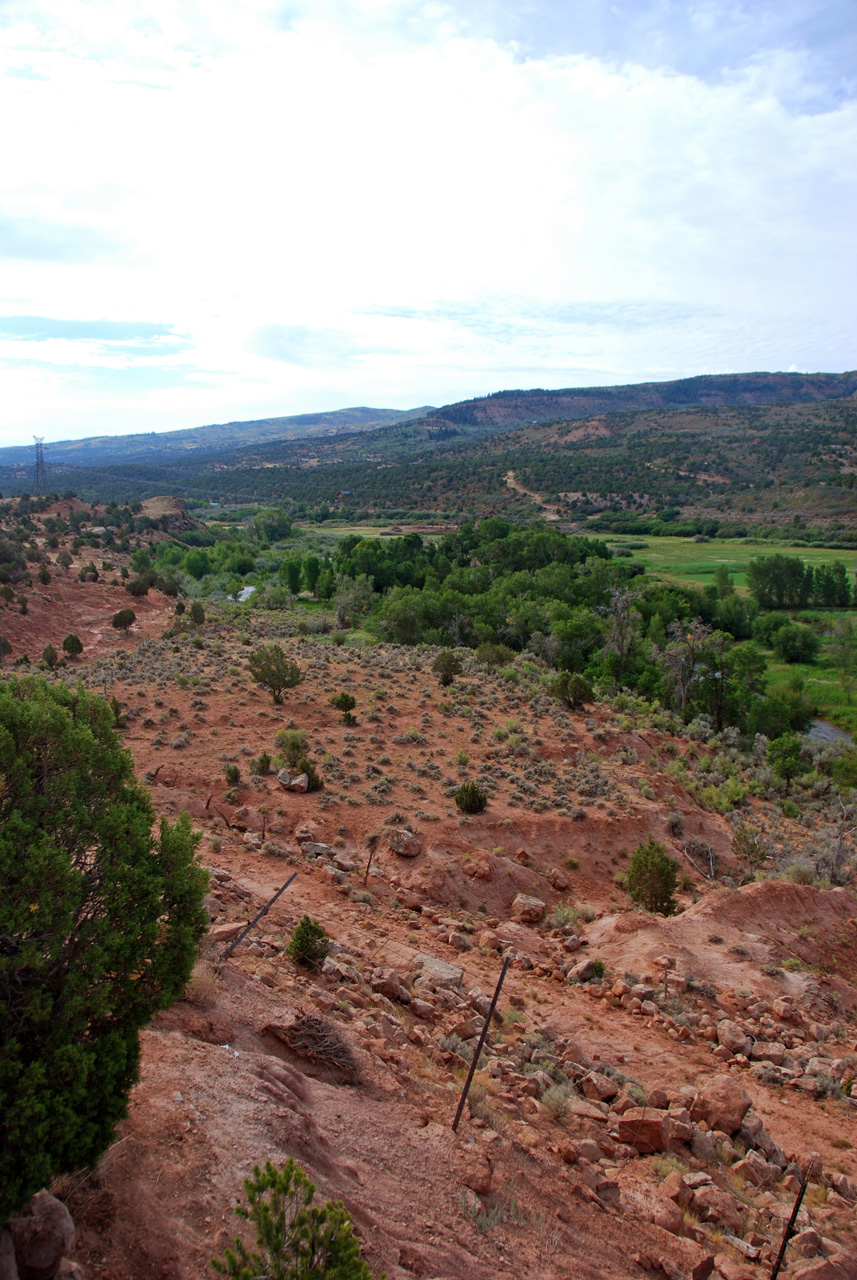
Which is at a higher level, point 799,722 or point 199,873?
point 199,873

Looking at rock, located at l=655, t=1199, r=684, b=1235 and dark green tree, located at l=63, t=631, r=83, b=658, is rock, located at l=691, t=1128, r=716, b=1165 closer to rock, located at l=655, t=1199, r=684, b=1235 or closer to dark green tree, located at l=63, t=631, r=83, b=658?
rock, located at l=655, t=1199, r=684, b=1235

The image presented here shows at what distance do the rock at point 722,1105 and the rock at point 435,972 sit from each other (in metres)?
3.71

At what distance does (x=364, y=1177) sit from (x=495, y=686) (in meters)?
23.1

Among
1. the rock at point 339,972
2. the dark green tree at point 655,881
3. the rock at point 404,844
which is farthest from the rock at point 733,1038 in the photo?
the rock at point 404,844

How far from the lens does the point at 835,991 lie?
42.3 ft

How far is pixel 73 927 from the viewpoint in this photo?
5.56 meters

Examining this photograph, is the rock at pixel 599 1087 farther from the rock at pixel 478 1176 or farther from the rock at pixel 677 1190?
the rock at pixel 478 1176

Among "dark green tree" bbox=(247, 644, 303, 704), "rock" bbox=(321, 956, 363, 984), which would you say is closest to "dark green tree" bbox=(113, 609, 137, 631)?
"dark green tree" bbox=(247, 644, 303, 704)

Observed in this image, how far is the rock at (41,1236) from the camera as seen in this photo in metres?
4.53

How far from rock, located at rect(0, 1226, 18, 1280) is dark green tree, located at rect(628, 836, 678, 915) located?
13.6 meters

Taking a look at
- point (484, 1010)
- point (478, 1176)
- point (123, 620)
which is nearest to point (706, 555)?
point (123, 620)

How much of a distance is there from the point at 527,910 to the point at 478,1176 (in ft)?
26.0

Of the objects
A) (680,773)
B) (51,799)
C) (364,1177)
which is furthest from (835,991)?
(51,799)

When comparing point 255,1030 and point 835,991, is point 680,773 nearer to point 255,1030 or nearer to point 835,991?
point 835,991
